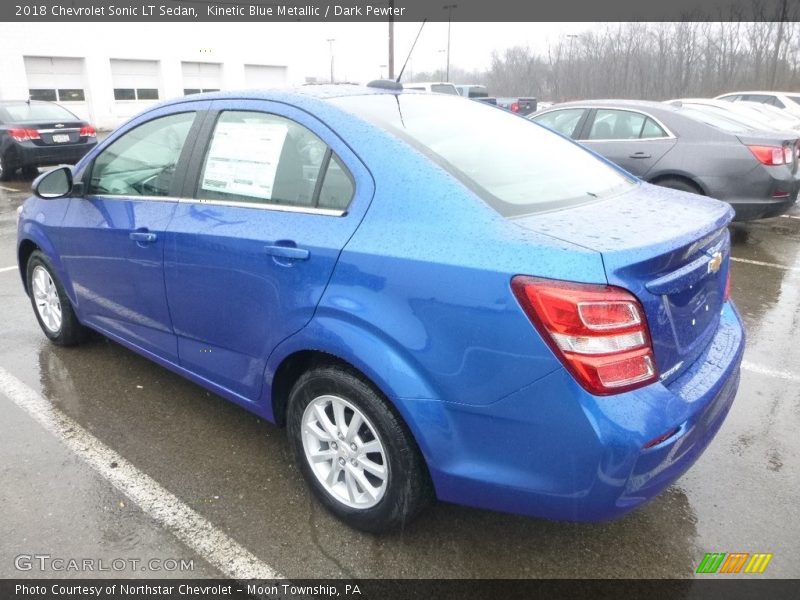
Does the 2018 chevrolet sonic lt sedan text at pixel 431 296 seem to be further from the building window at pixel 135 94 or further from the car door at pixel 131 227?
the building window at pixel 135 94

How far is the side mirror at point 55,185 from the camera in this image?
3551 mm

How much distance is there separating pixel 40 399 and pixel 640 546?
3243 mm

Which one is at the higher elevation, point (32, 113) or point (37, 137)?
point (32, 113)

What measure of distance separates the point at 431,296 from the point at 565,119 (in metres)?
6.71

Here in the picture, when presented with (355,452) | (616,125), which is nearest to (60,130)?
(616,125)

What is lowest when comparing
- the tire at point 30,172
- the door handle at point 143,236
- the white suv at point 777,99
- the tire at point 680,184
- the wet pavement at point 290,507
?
the wet pavement at point 290,507

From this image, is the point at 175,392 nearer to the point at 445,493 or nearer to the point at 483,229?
the point at 445,493

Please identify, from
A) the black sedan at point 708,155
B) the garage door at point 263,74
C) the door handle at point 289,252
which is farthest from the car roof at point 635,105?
the garage door at point 263,74

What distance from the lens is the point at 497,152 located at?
2.56 metres

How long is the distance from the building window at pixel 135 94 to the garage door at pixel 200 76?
1.52 meters

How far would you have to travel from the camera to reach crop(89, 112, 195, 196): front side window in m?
3.04

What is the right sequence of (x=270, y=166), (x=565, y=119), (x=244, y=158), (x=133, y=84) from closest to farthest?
(x=270, y=166) → (x=244, y=158) → (x=565, y=119) → (x=133, y=84)

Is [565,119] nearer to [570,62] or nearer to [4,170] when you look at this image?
[4,170]
